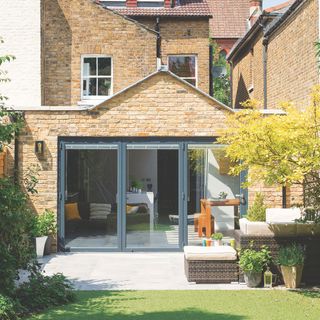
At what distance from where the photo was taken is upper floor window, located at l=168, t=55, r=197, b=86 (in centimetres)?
2642

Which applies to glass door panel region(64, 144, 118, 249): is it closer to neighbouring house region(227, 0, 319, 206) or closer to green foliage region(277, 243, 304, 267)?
neighbouring house region(227, 0, 319, 206)

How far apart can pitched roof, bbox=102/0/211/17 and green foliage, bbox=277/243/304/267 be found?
49.6ft

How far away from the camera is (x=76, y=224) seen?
18.2 meters

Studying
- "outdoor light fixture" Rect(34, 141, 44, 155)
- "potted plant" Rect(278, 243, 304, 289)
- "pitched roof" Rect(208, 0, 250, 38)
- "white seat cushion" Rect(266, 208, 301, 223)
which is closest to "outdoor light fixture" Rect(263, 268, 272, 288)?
"potted plant" Rect(278, 243, 304, 289)

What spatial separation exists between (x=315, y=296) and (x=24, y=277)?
603 cm

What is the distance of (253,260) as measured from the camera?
13.4m

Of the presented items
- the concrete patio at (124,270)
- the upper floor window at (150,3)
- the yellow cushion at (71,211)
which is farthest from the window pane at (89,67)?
the concrete patio at (124,270)

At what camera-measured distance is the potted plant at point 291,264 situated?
1334 cm

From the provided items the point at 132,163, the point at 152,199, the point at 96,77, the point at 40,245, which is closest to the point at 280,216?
the point at 152,199

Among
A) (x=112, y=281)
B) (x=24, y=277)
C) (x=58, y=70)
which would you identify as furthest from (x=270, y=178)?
(x=58, y=70)

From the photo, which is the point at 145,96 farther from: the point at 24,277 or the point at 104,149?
the point at 24,277

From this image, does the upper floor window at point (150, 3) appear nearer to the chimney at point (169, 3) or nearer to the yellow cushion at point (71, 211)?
the chimney at point (169, 3)

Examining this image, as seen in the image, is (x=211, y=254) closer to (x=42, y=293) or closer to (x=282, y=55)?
(x=42, y=293)

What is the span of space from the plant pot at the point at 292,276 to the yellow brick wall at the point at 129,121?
5760 mm
